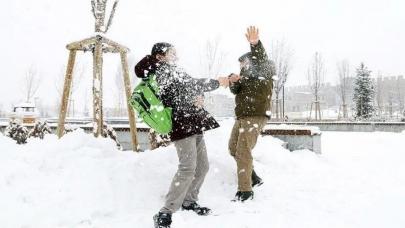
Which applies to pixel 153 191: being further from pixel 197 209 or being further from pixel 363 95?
pixel 363 95

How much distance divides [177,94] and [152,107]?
0.82 ft

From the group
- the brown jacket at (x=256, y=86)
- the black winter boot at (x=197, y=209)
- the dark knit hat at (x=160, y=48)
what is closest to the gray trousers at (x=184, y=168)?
the black winter boot at (x=197, y=209)

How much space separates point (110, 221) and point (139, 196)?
0.61 meters

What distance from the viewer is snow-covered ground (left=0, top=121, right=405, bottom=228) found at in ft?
12.0

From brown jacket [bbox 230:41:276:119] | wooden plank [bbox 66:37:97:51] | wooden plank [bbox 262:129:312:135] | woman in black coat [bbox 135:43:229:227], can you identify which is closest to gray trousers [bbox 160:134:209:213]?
woman in black coat [bbox 135:43:229:227]

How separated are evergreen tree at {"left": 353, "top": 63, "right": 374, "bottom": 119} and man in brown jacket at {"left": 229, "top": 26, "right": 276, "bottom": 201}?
101 feet

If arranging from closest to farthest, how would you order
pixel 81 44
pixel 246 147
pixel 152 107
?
pixel 152 107, pixel 246 147, pixel 81 44

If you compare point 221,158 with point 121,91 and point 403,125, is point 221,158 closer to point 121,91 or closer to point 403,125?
point 403,125

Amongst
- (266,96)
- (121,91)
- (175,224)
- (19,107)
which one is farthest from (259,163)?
(121,91)

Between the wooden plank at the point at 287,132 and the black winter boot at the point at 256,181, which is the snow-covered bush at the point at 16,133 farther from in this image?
the black winter boot at the point at 256,181

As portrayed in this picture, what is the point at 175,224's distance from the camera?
3521 millimetres

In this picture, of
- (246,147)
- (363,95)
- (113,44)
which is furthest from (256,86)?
(363,95)

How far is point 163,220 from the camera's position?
338 centimetres

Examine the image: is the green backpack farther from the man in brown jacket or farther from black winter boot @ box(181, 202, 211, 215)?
the man in brown jacket
